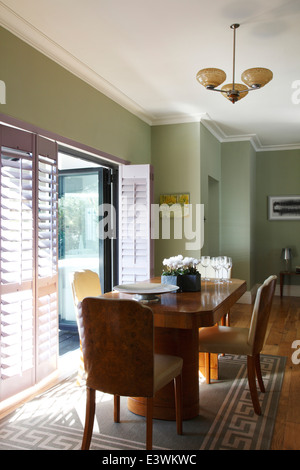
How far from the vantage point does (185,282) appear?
2.92 metres

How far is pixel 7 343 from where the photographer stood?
9.04ft

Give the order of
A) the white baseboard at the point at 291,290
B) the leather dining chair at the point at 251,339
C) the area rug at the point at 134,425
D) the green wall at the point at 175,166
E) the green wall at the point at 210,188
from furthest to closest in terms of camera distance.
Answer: the white baseboard at the point at 291,290
the green wall at the point at 210,188
the green wall at the point at 175,166
the leather dining chair at the point at 251,339
the area rug at the point at 134,425

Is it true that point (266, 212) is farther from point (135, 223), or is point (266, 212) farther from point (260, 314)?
point (260, 314)

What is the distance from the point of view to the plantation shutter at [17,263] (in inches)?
108

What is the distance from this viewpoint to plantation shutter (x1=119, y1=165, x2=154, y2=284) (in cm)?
440

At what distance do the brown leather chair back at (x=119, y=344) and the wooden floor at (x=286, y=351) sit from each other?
0.88 meters

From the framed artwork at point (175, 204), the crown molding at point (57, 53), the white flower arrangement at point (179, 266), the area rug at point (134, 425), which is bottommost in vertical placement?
the area rug at point (134, 425)

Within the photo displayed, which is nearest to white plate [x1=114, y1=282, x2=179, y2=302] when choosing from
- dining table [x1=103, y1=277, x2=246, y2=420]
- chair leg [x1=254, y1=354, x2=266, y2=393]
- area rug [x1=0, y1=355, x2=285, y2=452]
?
dining table [x1=103, y1=277, x2=246, y2=420]

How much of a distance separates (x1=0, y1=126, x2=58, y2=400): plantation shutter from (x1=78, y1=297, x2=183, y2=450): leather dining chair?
0.92m

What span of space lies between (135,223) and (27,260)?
171cm

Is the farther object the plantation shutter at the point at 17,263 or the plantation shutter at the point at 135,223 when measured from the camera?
the plantation shutter at the point at 135,223

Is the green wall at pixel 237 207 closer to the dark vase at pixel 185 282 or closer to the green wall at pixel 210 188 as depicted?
the green wall at pixel 210 188

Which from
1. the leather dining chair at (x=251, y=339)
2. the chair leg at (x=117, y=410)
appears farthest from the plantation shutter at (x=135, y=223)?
the chair leg at (x=117, y=410)
